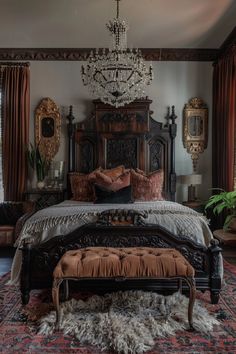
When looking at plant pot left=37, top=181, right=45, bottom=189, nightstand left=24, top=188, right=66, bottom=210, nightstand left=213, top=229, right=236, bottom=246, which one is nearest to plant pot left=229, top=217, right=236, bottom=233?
nightstand left=213, top=229, right=236, bottom=246

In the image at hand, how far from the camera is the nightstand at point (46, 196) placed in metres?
5.14

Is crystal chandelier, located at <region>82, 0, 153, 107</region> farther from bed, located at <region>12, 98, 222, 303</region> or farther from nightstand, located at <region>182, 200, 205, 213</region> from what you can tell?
nightstand, located at <region>182, 200, 205, 213</region>

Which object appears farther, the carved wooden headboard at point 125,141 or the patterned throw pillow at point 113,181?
the carved wooden headboard at point 125,141

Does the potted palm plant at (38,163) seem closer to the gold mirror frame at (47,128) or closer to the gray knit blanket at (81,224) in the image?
the gold mirror frame at (47,128)

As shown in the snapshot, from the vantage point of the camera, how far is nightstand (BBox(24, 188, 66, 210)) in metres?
5.14

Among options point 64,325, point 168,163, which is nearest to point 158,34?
point 168,163

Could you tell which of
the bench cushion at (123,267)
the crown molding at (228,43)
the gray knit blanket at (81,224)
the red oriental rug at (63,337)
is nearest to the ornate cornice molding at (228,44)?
the crown molding at (228,43)

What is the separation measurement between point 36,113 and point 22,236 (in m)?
2.90

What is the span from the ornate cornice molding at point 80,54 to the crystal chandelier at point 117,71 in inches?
62.6

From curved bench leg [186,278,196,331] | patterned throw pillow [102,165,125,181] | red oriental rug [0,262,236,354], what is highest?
patterned throw pillow [102,165,125,181]

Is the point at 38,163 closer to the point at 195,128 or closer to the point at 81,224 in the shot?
the point at 81,224

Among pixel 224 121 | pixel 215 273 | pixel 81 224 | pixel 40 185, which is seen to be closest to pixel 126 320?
pixel 215 273

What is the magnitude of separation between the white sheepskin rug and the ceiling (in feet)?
11.3

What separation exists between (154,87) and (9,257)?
3616mm
